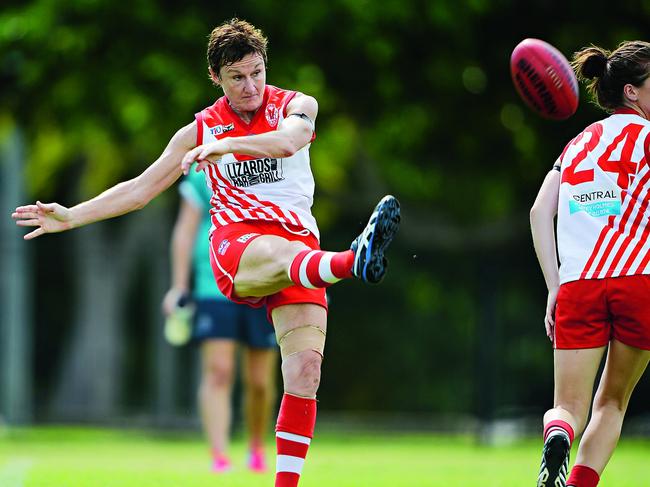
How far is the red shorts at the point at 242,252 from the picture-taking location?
6.29 metres

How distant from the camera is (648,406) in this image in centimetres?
1521

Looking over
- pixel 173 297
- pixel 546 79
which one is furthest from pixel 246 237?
pixel 173 297

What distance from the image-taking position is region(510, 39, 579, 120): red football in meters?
6.34

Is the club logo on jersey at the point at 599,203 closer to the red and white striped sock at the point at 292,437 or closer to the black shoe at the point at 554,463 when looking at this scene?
the black shoe at the point at 554,463

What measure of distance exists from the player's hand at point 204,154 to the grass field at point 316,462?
287 centimetres

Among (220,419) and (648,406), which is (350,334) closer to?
(648,406)

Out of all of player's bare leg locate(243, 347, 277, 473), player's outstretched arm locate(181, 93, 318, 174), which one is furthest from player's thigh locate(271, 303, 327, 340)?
player's bare leg locate(243, 347, 277, 473)

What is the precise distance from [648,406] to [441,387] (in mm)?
3284

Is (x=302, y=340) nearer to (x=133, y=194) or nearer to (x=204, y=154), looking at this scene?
(x=204, y=154)

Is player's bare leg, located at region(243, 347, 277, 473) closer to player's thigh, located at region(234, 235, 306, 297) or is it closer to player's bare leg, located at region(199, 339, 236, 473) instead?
player's bare leg, located at region(199, 339, 236, 473)

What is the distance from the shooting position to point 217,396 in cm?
977

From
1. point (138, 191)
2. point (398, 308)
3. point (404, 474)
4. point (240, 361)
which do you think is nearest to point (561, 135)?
point (398, 308)

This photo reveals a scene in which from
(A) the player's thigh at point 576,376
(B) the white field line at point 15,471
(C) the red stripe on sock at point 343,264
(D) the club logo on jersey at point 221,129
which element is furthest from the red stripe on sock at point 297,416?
(B) the white field line at point 15,471

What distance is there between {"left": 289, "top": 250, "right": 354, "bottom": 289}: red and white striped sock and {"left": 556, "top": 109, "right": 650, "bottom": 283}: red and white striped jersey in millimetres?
939
